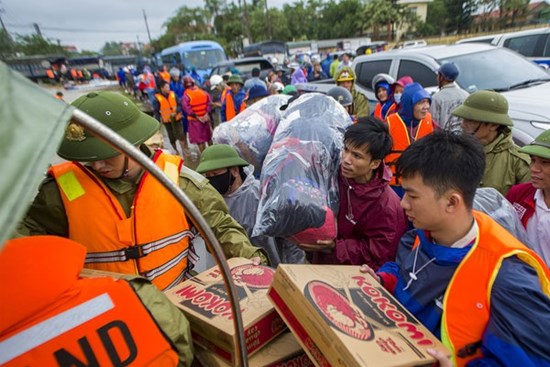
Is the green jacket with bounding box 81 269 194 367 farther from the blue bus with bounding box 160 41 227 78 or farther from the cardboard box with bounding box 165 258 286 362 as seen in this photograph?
the blue bus with bounding box 160 41 227 78

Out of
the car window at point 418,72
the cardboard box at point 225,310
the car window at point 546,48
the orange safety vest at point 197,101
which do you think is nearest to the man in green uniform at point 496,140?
the cardboard box at point 225,310

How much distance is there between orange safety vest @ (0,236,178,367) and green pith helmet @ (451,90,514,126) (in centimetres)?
268

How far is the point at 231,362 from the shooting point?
1.12 metres

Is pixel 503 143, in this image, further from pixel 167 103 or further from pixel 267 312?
pixel 167 103

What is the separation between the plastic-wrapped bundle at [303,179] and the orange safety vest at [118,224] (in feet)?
1.71

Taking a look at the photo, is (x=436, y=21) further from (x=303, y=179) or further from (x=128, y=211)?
(x=128, y=211)

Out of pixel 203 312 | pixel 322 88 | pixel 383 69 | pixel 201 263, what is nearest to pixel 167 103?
pixel 322 88

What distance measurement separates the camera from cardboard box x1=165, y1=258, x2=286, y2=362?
112 cm

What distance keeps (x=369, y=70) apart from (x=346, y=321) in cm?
637

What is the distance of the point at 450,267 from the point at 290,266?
0.62m

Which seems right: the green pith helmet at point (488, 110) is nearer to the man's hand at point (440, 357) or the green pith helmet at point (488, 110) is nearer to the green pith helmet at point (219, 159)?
the green pith helmet at point (219, 159)

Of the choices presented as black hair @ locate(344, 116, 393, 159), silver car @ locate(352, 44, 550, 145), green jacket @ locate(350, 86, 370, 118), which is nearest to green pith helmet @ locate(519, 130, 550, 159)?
black hair @ locate(344, 116, 393, 159)

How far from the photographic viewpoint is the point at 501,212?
68.9 inches

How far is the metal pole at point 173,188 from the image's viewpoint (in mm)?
626
